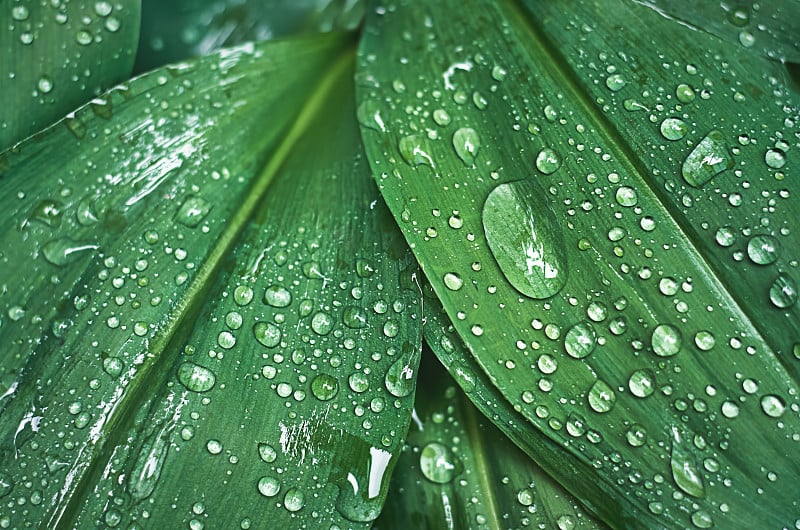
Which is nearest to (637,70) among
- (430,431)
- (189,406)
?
(430,431)

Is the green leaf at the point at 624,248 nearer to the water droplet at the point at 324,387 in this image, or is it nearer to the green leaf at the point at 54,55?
the water droplet at the point at 324,387

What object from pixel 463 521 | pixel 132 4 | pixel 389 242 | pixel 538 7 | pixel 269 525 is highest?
pixel 132 4

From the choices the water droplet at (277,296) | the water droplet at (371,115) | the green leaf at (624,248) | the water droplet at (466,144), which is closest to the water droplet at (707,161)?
the green leaf at (624,248)

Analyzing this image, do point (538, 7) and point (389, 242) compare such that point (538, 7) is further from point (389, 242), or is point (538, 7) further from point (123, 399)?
point (123, 399)

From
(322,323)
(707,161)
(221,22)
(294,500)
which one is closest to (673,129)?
(707,161)

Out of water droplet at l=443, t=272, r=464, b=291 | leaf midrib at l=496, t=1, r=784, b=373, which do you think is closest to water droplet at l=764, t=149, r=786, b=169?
leaf midrib at l=496, t=1, r=784, b=373

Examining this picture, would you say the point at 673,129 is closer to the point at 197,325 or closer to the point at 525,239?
the point at 525,239
